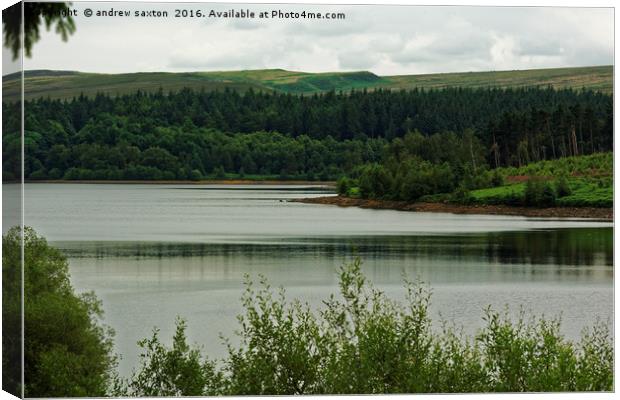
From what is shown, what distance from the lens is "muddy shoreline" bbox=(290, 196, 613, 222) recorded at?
57.5 feet

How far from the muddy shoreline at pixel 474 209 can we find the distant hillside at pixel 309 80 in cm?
149

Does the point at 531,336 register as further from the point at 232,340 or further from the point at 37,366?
the point at 37,366

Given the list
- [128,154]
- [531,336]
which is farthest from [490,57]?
[128,154]

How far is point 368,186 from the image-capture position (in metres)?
17.7

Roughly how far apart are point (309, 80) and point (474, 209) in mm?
3424

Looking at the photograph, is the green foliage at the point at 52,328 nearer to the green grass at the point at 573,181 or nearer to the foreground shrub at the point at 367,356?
the foreground shrub at the point at 367,356

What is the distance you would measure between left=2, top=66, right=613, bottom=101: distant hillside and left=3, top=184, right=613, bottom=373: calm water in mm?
1339

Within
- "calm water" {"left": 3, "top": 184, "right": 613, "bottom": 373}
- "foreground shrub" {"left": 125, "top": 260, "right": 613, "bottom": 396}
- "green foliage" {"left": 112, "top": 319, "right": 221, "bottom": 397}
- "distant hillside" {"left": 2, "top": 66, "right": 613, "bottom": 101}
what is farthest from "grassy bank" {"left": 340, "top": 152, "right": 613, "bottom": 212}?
"green foliage" {"left": 112, "top": 319, "right": 221, "bottom": 397}

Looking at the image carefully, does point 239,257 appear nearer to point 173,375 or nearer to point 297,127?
point 297,127

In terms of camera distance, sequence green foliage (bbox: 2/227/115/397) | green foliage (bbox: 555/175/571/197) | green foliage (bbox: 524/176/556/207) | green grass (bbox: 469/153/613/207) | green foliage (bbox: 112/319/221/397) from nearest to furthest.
Result: green foliage (bbox: 2/227/115/397) < green foliage (bbox: 112/319/221/397) < green grass (bbox: 469/153/613/207) < green foliage (bbox: 555/175/571/197) < green foliage (bbox: 524/176/556/207)

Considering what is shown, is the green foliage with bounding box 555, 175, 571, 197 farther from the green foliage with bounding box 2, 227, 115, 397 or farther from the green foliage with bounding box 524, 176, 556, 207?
Answer: the green foliage with bounding box 2, 227, 115, 397

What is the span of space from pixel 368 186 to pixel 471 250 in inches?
75.5

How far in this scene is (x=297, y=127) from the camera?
18172 mm

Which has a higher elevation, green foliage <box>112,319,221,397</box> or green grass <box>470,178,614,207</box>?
green grass <box>470,178,614,207</box>
